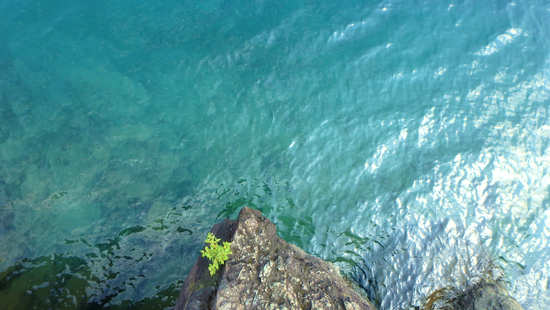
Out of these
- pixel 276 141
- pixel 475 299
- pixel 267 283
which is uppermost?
pixel 267 283

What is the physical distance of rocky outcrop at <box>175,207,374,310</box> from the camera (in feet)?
21.3

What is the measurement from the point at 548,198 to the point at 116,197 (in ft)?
47.0

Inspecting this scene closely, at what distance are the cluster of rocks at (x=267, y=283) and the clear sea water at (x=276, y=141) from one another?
81 centimetres

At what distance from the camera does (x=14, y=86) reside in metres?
13.3

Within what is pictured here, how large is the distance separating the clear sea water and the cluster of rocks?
0.81 metres

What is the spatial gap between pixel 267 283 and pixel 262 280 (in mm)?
123

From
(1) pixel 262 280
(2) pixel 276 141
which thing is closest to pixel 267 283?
(1) pixel 262 280

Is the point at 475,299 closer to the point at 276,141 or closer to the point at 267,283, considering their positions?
→ the point at 267,283

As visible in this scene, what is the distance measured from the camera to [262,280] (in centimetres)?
680

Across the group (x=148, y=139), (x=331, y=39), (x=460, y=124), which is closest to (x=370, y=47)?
(x=331, y=39)

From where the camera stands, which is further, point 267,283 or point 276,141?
point 276,141

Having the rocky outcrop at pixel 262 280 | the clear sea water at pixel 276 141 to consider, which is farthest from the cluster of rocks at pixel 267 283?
the clear sea water at pixel 276 141

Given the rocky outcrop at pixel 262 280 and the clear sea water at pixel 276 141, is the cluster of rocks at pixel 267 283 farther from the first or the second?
the clear sea water at pixel 276 141

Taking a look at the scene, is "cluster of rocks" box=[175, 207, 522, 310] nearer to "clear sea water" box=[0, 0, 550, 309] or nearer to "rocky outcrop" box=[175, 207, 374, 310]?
"rocky outcrop" box=[175, 207, 374, 310]
